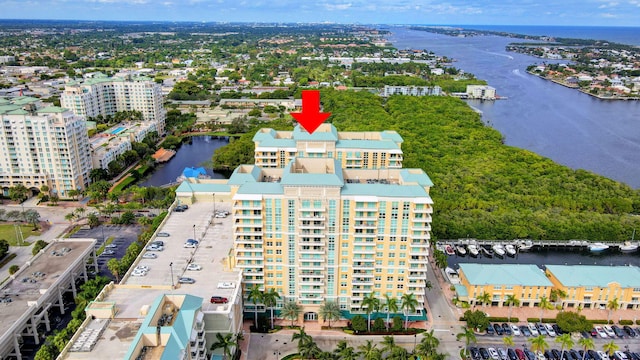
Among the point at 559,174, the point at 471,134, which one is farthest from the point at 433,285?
the point at 471,134

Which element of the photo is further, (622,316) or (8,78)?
(8,78)

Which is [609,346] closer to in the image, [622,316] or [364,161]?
[622,316]

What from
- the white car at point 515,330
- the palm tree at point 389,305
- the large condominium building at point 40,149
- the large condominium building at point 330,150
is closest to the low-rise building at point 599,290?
the white car at point 515,330

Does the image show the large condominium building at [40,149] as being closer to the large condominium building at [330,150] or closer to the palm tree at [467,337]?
the large condominium building at [330,150]

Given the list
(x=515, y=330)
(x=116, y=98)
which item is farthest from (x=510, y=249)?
(x=116, y=98)

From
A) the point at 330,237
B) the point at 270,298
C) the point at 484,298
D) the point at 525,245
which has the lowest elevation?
the point at 525,245

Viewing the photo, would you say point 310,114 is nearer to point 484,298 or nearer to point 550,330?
point 484,298
